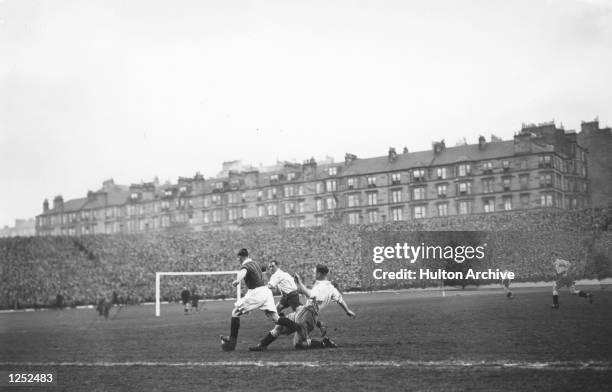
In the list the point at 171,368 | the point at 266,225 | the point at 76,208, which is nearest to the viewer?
the point at 171,368

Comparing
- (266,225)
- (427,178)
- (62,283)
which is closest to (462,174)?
(427,178)

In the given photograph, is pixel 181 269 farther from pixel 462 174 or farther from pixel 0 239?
pixel 462 174

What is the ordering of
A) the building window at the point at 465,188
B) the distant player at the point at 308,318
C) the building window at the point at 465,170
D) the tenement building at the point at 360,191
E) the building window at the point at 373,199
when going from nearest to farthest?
1. the distant player at the point at 308,318
2. the tenement building at the point at 360,191
3. the building window at the point at 465,188
4. the building window at the point at 465,170
5. the building window at the point at 373,199

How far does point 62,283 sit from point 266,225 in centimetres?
3347

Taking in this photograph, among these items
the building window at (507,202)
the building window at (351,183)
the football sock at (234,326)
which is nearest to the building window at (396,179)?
the building window at (351,183)

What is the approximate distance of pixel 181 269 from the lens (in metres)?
46.2

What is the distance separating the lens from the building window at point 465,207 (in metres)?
60.7

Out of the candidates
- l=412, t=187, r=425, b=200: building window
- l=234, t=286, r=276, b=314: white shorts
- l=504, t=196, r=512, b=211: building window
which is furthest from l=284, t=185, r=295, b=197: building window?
l=234, t=286, r=276, b=314: white shorts

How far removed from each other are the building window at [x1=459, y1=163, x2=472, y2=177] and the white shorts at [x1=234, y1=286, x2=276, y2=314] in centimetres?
5239

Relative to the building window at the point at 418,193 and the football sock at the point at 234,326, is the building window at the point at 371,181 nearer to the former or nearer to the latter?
the building window at the point at 418,193

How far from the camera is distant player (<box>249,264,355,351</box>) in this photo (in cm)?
1220

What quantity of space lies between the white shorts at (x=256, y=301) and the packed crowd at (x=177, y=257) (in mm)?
18704

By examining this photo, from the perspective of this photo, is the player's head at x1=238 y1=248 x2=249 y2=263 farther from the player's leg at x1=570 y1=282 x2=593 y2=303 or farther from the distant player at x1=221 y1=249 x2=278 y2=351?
the player's leg at x1=570 y1=282 x2=593 y2=303

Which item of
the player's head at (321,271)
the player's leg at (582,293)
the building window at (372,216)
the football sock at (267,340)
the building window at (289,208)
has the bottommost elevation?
the football sock at (267,340)
